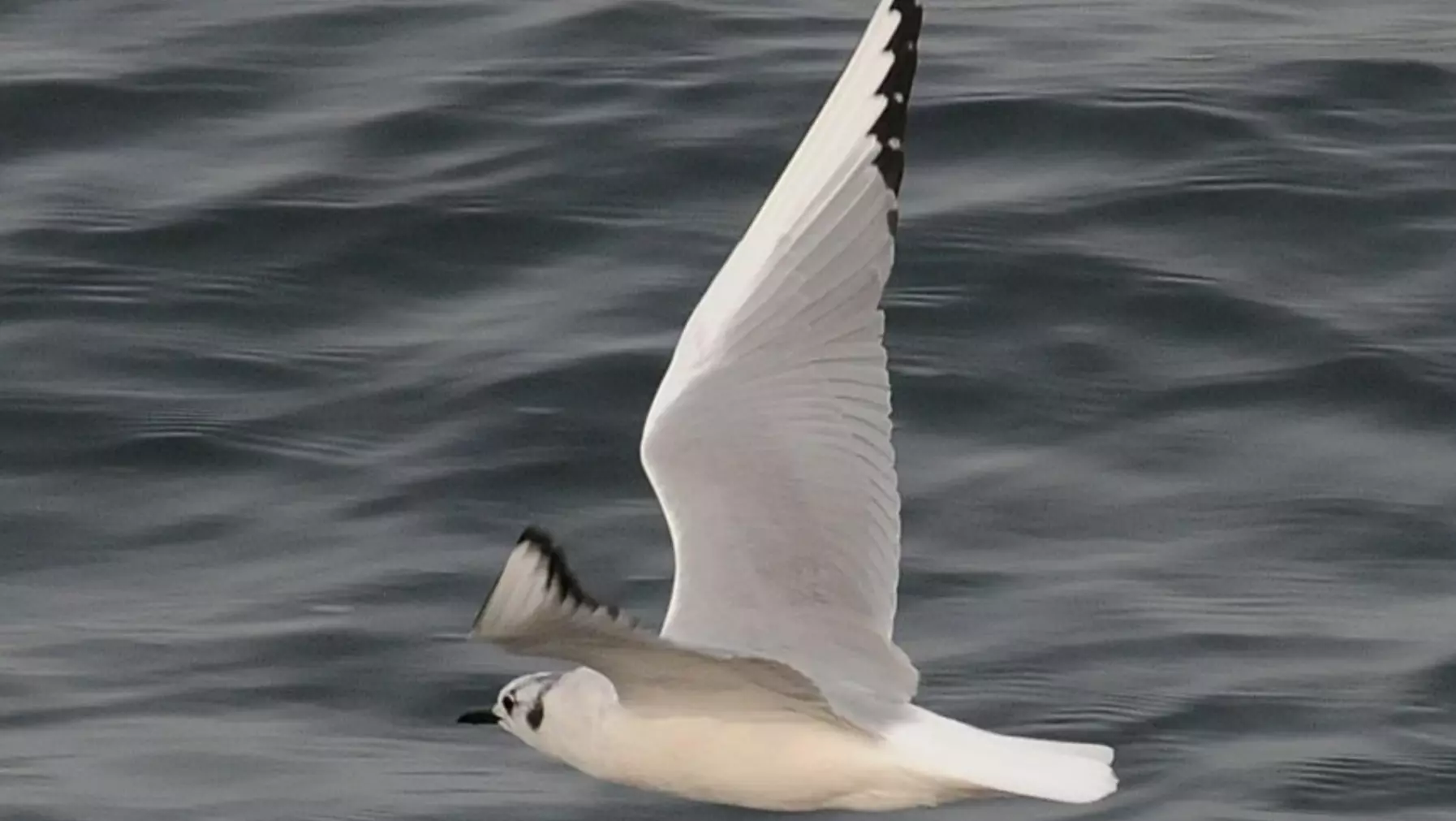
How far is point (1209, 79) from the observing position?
10.1 meters

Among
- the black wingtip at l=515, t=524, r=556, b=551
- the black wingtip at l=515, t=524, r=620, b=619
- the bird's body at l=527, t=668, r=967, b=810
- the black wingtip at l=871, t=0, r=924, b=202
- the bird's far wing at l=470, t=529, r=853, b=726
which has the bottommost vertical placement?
the bird's body at l=527, t=668, r=967, b=810

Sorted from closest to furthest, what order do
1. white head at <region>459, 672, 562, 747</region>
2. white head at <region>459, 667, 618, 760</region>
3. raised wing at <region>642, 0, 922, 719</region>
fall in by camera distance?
1. white head at <region>459, 667, 618, 760</region>
2. white head at <region>459, 672, 562, 747</region>
3. raised wing at <region>642, 0, 922, 719</region>

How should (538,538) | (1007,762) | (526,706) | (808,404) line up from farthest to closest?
(808,404)
(526,706)
(1007,762)
(538,538)

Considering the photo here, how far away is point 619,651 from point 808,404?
49.4 inches

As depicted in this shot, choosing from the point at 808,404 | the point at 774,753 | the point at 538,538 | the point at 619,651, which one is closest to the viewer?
the point at 538,538

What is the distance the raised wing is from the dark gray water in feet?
4.50

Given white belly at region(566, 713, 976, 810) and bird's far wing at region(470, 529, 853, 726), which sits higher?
bird's far wing at region(470, 529, 853, 726)

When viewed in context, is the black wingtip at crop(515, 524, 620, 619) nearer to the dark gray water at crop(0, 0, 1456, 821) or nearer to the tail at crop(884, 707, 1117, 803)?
the tail at crop(884, 707, 1117, 803)

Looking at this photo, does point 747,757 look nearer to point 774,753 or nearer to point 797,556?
point 774,753

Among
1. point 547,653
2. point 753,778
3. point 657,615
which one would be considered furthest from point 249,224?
point 547,653

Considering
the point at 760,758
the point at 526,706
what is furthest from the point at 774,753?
the point at 526,706

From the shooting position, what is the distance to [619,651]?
4727mm

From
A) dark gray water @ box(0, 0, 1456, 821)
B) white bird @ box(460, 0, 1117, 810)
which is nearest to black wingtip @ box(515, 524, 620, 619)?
white bird @ box(460, 0, 1117, 810)

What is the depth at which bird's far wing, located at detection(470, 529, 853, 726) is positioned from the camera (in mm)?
4164
